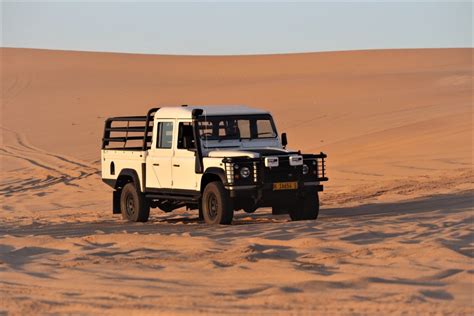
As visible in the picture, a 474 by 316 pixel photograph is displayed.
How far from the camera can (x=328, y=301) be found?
31.0 feet

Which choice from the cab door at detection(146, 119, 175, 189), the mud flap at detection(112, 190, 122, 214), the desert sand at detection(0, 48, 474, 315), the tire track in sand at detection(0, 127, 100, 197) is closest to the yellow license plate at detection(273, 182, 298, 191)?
the desert sand at detection(0, 48, 474, 315)

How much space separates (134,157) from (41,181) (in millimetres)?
9454

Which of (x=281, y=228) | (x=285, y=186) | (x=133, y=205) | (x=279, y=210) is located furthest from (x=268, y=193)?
(x=133, y=205)

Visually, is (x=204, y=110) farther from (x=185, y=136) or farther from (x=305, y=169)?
(x=305, y=169)

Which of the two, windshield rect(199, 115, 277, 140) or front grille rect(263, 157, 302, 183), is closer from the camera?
front grille rect(263, 157, 302, 183)

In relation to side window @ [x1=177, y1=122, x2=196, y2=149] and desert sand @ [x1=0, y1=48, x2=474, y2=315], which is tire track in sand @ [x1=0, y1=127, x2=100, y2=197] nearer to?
desert sand @ [x1=0, y1=48, x2=474, y2=315]

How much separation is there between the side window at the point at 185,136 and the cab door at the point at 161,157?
18 centimetres

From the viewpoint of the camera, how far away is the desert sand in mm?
9781

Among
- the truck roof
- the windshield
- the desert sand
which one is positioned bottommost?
the desert sand

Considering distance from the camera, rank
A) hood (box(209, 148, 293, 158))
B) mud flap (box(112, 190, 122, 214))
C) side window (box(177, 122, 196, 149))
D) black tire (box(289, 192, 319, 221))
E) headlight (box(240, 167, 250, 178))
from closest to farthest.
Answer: headlight (box(240, 167, 250, 178)) < hood (box(209, 148, 293, 158)) < black tire (box(289, 192, 319, 221)) < side window (box(177, 122, 196, 149)) < mud flap (box(112, 190, 122, 214))

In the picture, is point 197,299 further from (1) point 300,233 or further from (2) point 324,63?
(2) point 324,63

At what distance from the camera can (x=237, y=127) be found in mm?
17500

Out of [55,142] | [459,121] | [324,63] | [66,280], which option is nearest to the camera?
[66,280]

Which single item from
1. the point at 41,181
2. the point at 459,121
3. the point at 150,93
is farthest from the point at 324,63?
the point at 41,181
